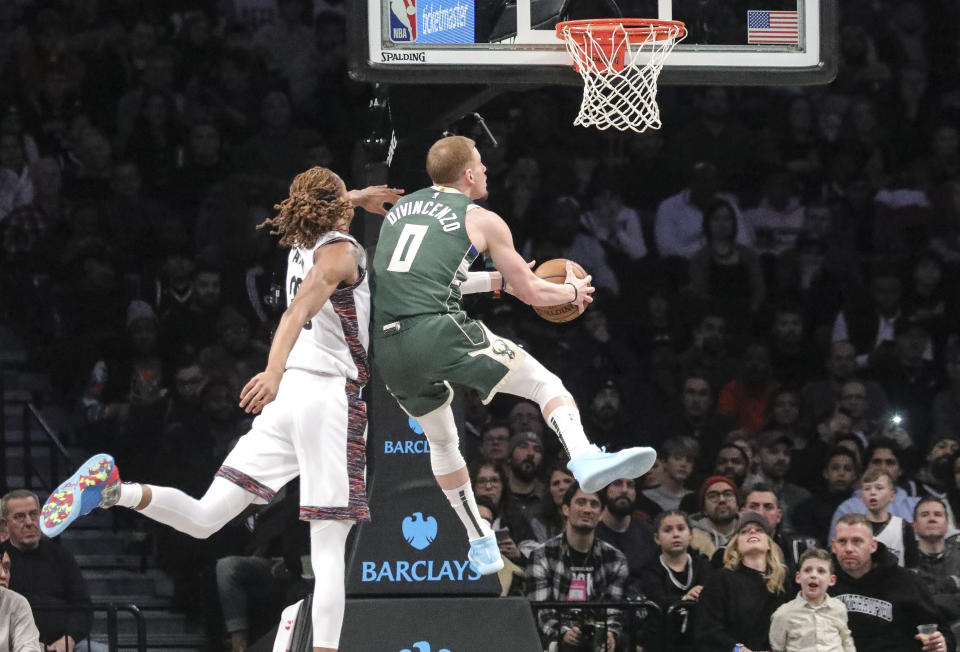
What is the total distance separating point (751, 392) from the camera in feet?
45.8

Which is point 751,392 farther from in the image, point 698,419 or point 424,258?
point 424,258

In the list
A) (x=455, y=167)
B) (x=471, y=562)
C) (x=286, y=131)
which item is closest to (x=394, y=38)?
(x=455, y=167)

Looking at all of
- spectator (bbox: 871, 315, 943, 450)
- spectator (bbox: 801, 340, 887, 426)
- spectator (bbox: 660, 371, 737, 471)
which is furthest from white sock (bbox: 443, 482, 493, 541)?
spectator (bbox: 871, 315, 943, 450)

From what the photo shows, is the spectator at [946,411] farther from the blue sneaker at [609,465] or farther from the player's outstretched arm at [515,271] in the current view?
the blue sneaker at [609,465]

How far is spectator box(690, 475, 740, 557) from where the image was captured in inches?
463

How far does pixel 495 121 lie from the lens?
1564 cm

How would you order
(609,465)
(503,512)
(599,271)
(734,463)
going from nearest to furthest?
1. (609,465)
2. (503,512)
3. (734,463)
4. (599,271)

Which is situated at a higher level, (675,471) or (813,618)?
(675,471)

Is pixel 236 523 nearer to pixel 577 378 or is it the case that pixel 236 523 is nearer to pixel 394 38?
pixel 577 378

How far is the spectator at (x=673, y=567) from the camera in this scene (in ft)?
36.8

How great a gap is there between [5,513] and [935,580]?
18.4ft

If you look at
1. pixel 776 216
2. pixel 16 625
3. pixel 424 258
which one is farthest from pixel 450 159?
pixel 776 216

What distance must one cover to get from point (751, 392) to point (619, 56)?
5122mm

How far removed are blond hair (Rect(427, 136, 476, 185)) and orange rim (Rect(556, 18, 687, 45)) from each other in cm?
97
